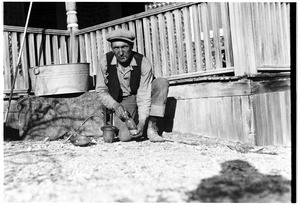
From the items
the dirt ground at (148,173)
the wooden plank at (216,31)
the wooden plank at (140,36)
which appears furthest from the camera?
the wooden plank at (140,36)

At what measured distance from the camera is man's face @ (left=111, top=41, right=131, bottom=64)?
5676 millimetres

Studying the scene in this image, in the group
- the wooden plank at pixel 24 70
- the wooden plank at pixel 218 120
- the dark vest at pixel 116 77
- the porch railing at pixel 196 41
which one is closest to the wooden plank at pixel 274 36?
the porch railing at pixel 196 41

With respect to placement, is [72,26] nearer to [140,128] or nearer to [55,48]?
[55,48]

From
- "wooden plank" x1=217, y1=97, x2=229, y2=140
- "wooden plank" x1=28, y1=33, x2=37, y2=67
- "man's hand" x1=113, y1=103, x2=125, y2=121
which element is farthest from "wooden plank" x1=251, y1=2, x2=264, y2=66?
"wooden plank" x1=28, y1=33, x2=37, y2=67

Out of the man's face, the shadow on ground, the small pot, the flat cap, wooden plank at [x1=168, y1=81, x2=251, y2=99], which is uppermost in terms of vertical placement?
the flat cap

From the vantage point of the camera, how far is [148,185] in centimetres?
346

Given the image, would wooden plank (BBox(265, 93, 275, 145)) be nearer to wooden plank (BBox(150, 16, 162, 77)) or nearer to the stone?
wooden plank (BBox(150, 16, 162, 77))

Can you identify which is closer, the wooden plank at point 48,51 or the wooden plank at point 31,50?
the wooden plank at point 31,50

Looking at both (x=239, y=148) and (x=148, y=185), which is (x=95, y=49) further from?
(x=148, y=185)

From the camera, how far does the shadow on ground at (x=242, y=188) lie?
10.2 ft

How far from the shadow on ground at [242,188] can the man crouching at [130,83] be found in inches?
82.3

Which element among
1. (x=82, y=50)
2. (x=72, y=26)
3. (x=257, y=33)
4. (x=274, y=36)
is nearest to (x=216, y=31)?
(x=257, y=33)

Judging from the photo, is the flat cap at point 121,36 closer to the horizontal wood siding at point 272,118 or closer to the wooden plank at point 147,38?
the wooden plank at point 147,38

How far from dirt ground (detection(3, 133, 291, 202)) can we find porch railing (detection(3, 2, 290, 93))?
1.36m
